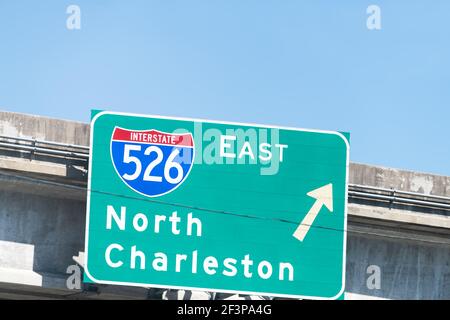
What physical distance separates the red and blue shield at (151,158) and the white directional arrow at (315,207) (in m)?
2.40

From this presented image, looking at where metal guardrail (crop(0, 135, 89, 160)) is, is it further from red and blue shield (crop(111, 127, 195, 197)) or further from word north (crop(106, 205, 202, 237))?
word north (crop(106, 205, 202, 237))

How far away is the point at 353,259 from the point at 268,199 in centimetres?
258

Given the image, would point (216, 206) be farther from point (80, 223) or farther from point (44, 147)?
point (44, 147)

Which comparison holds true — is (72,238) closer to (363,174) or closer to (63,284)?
(63,284)

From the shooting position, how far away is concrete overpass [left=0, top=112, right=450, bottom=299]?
25.5 m

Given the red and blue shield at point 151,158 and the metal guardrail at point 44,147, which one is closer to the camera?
the metal guardrail at point 44,147

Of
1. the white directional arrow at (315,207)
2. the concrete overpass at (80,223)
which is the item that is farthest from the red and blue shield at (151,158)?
the white directional arrow at (315,207)

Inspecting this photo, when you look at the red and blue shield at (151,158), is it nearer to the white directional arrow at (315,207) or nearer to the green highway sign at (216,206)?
the green highway sign at (216,206)

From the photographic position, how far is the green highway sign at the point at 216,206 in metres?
25.4

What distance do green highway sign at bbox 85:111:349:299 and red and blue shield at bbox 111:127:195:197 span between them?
0.06ft

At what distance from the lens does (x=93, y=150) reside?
83.4ft

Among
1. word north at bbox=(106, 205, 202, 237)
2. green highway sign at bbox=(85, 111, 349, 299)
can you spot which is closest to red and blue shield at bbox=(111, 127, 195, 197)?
green highway sign at bbox=(85, 111, 349, 299)
